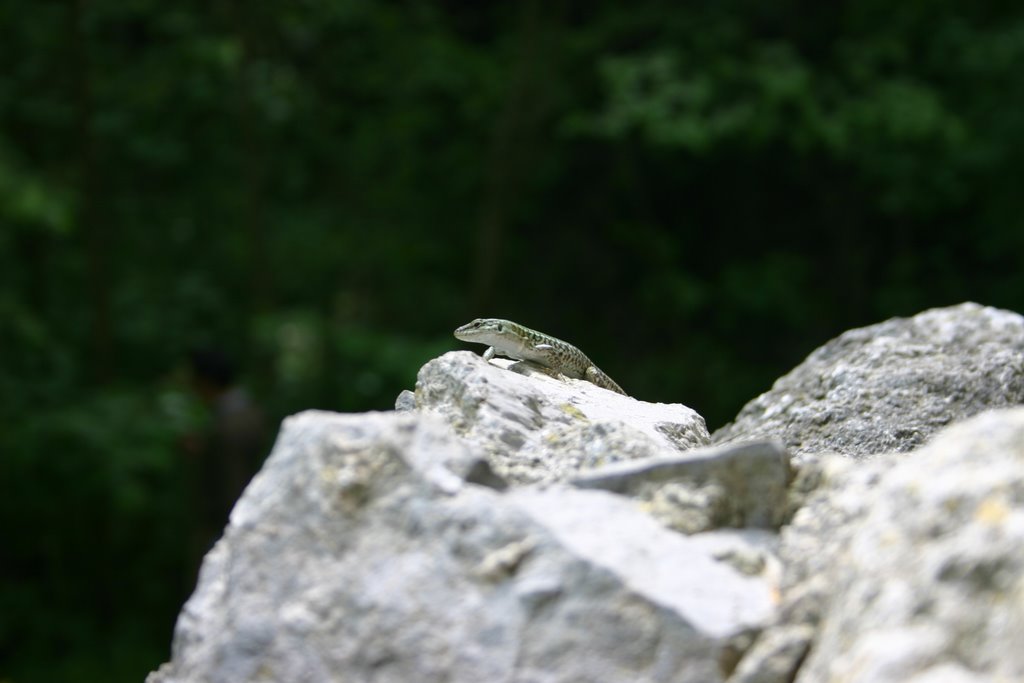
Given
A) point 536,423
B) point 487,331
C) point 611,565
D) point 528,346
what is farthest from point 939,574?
point 487,331

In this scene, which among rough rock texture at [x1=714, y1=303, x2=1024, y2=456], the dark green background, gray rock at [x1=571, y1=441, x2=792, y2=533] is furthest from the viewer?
the dark green background

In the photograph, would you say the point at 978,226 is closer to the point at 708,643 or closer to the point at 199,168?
the point at 199,168

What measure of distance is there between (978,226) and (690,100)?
4202 mm

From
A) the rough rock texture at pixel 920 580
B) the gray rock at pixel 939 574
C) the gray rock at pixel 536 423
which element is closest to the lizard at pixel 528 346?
the gray rock at pixel 536 423

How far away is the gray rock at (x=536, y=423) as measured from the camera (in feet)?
9.21

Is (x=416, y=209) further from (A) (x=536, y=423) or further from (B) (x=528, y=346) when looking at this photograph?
(A) (x=536, y=423)

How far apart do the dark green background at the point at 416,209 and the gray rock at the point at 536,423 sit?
737 centimetres

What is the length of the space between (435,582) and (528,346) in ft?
7.00

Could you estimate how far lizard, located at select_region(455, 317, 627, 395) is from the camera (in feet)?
14.4

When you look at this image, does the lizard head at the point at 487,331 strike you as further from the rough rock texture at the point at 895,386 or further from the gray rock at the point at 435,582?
the gray rock at the point at 435,582

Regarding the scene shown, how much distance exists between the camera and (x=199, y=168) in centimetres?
1415

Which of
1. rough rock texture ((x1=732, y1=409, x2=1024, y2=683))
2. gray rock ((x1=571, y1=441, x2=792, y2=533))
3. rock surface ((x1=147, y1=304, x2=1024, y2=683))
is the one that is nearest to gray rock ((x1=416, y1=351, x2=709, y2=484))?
rock surface ((x1=147, y1=304, x2=1024, y2=683))

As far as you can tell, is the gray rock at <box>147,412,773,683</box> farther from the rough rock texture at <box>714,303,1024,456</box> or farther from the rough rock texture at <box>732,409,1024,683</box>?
the rough rock texture at <box>714,303,1024,456</box>

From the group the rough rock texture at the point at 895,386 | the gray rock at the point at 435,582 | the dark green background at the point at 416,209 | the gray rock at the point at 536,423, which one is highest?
the dark green background at the point at 416,209
